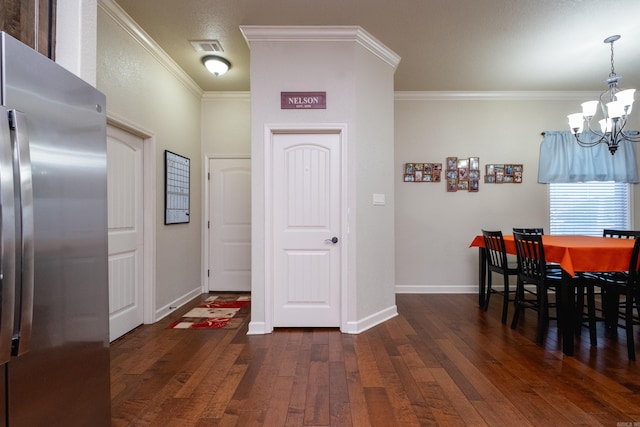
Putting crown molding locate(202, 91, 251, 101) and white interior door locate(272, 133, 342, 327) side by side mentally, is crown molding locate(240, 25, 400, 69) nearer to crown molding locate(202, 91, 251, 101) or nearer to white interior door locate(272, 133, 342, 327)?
white interior door locate(272, 133, 342, 327)

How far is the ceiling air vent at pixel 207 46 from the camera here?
129 inches

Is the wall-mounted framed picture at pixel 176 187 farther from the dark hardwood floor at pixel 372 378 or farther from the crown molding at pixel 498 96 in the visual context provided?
the crown molding at pixel 498 96

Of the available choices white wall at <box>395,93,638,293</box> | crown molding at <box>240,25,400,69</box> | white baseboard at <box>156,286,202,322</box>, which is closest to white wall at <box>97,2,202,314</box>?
white baseboard at <box>156,286,202,322</box>

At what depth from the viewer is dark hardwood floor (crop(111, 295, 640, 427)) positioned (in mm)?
1820

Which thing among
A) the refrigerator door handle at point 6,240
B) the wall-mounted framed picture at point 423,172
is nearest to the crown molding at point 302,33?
the wall-mounted framed picture at point 423,172

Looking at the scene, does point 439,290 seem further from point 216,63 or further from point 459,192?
point 216,63

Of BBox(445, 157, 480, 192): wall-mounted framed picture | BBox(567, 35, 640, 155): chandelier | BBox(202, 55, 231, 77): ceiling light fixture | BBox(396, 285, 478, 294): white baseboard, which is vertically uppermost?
BBox(202, 55, 231, 77): ceiling light fixture

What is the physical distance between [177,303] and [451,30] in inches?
166

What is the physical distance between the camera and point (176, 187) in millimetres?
3883

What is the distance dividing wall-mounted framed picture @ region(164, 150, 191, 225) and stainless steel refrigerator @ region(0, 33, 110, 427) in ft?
7.80

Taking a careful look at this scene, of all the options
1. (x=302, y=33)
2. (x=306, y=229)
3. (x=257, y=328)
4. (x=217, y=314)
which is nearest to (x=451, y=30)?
(x=302, y=33)

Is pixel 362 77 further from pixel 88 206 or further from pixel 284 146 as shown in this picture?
pixel 88 206

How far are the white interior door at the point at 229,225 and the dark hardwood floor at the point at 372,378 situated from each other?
60.0 inches

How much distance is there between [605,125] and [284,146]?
3271 millimetres
